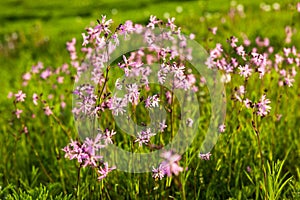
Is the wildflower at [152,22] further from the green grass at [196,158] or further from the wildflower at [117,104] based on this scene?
the green grass at [196,158]

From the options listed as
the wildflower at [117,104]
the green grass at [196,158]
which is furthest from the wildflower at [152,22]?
the green grass at [196,158]

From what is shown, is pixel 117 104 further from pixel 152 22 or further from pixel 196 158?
pixel 196 158

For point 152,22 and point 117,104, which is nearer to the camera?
point 117,104

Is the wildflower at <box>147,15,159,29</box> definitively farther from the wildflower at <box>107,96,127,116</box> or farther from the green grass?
the green grass

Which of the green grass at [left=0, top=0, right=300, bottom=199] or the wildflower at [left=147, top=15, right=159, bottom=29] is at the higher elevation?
the wildflower at [left=147, top=15, right=159, bottom=29]

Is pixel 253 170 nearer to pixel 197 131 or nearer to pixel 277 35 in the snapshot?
pixel 197 131

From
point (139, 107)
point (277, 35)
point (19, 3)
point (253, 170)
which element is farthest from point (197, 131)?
point (19, 3)

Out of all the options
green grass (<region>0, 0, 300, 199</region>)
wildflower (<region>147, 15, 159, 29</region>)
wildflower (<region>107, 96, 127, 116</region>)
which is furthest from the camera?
green grass (<region>0, 0, 300, 199</region>)

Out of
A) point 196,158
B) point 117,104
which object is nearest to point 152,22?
point 117,104

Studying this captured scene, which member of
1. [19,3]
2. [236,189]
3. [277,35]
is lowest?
[236,189]

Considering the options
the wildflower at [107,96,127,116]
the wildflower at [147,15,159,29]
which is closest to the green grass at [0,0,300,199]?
the wildflower at [107,96,127,116]

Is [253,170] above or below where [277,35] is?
below
